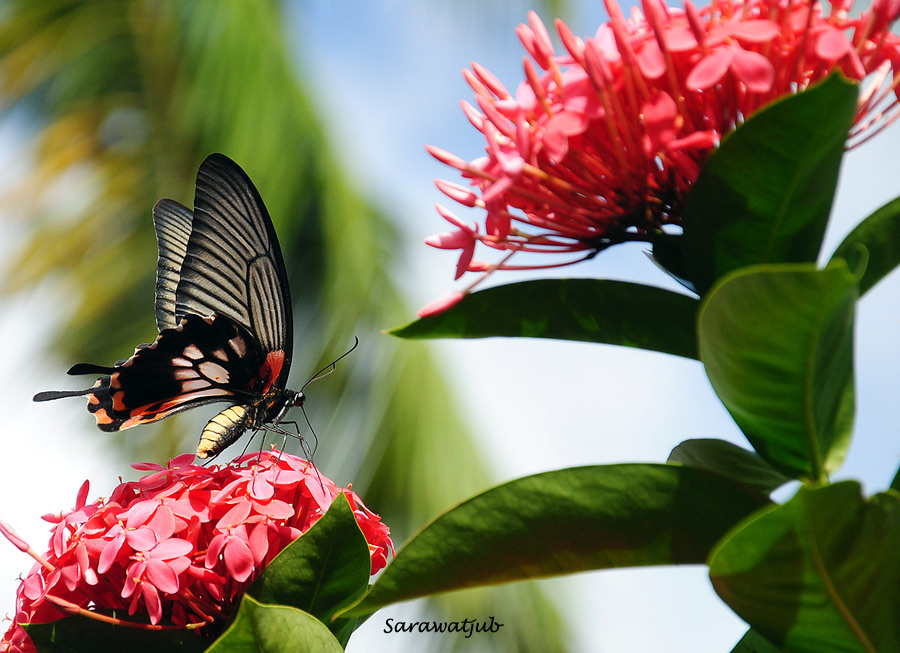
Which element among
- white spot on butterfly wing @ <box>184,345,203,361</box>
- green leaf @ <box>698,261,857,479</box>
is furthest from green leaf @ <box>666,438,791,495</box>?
white spot on butterfly wing @ <box>184,345,203,361</box>

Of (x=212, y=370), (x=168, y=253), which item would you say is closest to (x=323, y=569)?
(x=212, y=370)

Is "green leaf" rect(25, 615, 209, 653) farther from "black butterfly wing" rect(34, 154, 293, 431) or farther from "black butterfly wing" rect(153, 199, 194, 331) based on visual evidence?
"black butterfly wing" rect(153, 199, 194, 331)

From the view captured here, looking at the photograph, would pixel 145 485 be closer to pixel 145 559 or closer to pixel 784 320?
pixel 145 559

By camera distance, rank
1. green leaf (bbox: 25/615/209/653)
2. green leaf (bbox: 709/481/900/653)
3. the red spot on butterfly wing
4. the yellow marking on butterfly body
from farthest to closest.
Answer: the red spot on butterfly wing
the yellow marking on butterfly body
green leaf (bbox: 25/615/209/653)
green leaf (bbox: 709/481/900/653)

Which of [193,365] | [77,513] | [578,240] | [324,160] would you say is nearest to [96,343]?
[324,160]

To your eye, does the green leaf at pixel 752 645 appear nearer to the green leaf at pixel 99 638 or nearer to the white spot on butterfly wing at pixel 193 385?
the green leaf at pixel 99 638

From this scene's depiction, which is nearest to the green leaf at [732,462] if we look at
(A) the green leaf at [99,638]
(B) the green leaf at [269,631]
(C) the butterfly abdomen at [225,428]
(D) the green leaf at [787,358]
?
(D) the green leaf at [787,358]

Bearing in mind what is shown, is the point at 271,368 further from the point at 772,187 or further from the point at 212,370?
the point at 772,187
